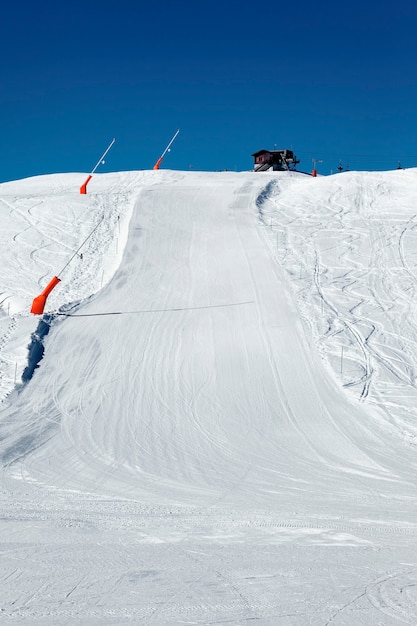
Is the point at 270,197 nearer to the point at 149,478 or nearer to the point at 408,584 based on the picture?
the point at 149,478

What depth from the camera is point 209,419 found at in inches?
458

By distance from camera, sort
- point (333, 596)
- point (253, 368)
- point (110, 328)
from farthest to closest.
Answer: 1. point (110, 328)
2. point (253, 368)
3. point (333, 596)

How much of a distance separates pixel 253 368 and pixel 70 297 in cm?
649

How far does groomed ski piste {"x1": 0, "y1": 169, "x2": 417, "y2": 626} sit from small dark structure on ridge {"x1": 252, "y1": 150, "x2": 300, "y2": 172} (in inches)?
1433

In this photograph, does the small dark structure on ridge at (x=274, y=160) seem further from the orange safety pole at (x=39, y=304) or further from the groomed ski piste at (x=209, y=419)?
the orange safety pole at (x=39, y=304)

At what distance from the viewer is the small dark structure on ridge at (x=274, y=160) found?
6406cm

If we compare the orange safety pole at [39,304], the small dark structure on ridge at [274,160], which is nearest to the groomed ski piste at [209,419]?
the orange safety pole at [39,304]

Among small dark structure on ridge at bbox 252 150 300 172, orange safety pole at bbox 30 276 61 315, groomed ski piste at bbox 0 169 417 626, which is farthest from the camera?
small dark structure on ridge at bbox 252 150 300 172

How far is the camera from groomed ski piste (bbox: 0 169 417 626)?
5.26 metres

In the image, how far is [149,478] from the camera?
9.09 m

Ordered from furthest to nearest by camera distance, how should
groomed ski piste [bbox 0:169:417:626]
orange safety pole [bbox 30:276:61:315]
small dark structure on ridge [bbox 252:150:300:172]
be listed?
small dark structure on ridge [bbox 252:150:300:172]
orange safety pole [bbox 30:276:61:315]
groomed ski piste [bbox 0:169:417:626]

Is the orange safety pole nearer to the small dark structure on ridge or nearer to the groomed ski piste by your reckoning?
the groomed ski piste

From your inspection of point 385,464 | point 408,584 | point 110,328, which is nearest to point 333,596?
point 408,584

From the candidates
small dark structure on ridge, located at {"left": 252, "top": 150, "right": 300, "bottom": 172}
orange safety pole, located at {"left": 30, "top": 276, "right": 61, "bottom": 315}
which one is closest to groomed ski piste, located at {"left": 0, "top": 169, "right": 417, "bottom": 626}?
orange safety pole, located at {"left": 30, "top": 276, "right": 61, "bottom": 315}
